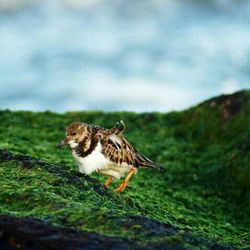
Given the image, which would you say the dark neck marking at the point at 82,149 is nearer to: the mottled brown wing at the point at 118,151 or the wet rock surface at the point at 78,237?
the mottled brown wing at the point at 118,151

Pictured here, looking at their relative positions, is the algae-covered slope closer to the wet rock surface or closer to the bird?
the wet rock surface

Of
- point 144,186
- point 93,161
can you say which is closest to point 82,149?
point 93,161

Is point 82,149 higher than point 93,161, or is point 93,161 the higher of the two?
point 82,149

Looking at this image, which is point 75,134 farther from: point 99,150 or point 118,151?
point 118,151

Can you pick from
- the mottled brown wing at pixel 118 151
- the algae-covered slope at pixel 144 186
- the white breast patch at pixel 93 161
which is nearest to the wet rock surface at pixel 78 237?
the algae-covered slope at pixel 144 186

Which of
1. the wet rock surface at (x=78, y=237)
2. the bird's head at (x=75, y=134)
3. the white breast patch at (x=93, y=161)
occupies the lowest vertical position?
the wet rock surface at (x=78, y=237)
